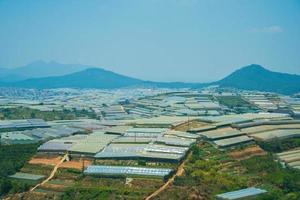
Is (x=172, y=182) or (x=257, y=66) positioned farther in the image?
(x=257, y=66)

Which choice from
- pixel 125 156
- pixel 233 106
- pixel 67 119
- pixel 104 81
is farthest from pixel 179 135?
pixel 104 81

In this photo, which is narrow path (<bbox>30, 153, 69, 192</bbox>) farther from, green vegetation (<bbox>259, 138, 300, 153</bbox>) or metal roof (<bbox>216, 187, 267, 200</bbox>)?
green vegetation (<bbox>259, 138, 300, 153</bbox>)

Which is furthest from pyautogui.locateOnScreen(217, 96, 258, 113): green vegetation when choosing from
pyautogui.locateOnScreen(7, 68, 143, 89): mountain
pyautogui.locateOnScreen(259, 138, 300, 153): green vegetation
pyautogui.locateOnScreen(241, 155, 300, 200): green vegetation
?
pyautogui.locateOnScreen(7, 68, 143, 89): mountain

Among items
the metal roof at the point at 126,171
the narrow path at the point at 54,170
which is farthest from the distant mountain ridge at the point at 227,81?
the metal roof at the point at 126,171

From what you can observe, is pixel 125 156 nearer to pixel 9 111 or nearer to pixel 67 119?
pixel 67 119

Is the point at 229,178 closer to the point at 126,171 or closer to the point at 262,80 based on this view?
the point at 126,171
